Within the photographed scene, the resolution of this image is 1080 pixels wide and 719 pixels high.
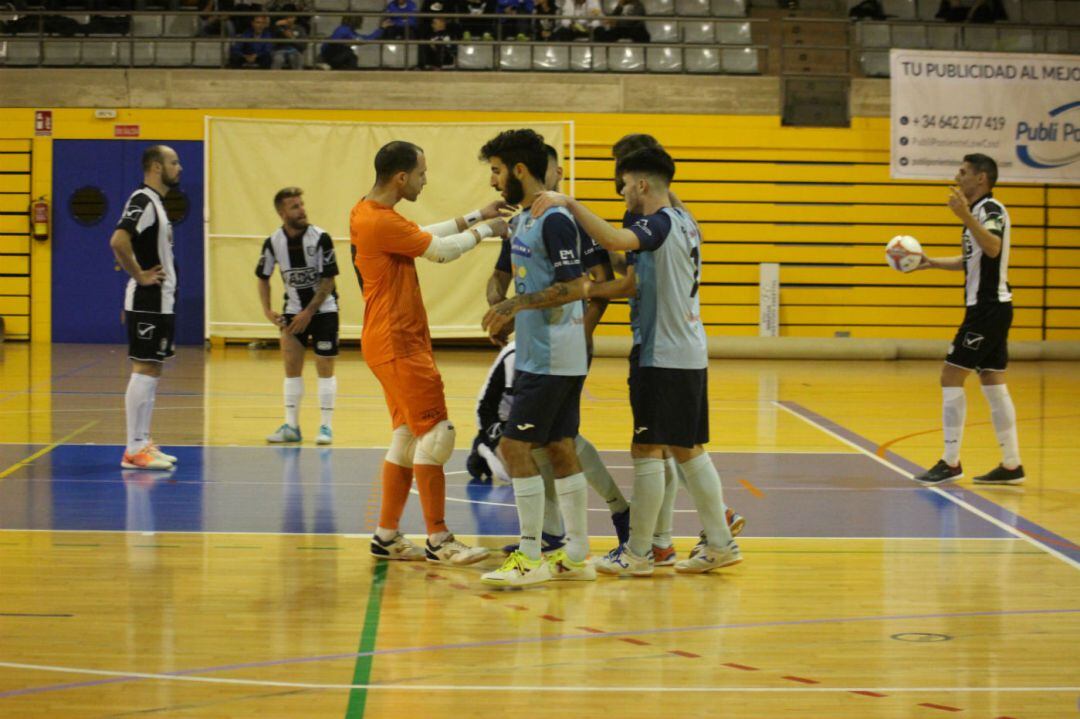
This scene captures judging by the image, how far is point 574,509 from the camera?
583cm

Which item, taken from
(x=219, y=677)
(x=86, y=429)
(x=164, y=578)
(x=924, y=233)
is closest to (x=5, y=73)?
(x=86, y=429)

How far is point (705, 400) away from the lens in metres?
6.05

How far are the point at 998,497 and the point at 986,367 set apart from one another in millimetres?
890

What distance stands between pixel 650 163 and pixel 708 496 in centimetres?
150

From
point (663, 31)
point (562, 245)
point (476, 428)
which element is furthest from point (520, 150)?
point (663, 31)

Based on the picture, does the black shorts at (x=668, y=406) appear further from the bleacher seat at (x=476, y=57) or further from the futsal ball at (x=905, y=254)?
the bleacher seat at (x=476, y=57)

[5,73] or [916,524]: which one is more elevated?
[5,73]

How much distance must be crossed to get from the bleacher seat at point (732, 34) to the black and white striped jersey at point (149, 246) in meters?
12.3

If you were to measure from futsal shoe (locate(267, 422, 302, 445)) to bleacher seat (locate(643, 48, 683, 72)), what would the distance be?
10.5 meters

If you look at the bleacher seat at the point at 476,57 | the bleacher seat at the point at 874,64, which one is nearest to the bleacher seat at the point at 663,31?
the bleacher seat at the point at 476,57

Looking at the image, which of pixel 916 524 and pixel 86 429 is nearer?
pixel 916 524

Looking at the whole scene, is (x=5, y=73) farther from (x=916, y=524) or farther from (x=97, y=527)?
(x=916, y=524)

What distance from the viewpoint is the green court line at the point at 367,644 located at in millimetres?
4152

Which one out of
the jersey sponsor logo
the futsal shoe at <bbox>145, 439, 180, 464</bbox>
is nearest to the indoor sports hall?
the futsal shoe at <bbox>145, 439, 180, 464</bbox>
